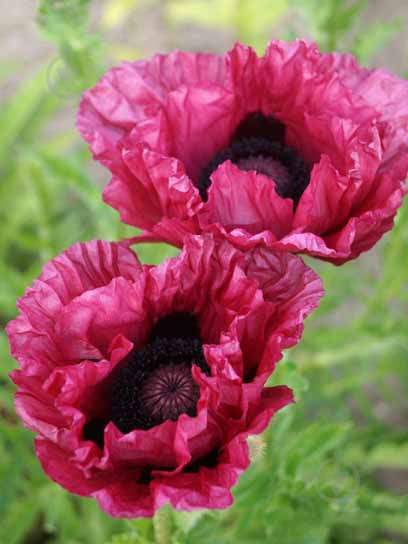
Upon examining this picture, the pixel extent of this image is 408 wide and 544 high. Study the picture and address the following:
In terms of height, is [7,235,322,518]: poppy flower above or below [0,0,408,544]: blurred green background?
above

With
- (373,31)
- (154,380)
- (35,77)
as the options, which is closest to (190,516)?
(154,380)

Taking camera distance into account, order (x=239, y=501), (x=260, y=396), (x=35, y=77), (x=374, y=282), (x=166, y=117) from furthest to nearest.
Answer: (x=35, y=77) < (x=374, y=282) < (x=239, y=501) < (x=166, y=117) < (x=260, y=396)

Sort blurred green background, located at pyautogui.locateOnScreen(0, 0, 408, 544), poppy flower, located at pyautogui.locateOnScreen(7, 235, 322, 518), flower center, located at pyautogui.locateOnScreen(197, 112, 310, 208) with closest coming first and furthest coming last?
1. poppy flower, located at pyautogui.locateOnScreen(7, 235, 322, 518)
2. flower center, located at pyautogui.locateOnScreen(197, 112, 310, 208)
3. blurred green background, located at pyautogui.locateOnScreen(0, 0, 408, 544)

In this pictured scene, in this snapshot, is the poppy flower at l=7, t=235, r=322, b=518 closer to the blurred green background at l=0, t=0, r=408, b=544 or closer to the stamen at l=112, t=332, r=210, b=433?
the stamen at l=112, t=332, r=210, b=433

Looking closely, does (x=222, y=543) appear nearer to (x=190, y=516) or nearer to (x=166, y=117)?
(x=190, y=516)

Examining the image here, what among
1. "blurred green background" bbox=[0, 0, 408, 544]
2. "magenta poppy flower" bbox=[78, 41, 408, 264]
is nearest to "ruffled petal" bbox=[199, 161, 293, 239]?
"magenta poppy flower" bbox=[78, 41, 408, 264]

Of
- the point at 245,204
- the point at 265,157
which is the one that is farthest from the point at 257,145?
the point at 245,204

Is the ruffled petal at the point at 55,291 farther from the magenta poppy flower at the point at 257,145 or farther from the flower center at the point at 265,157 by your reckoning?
the flower center at the point at 265,157
